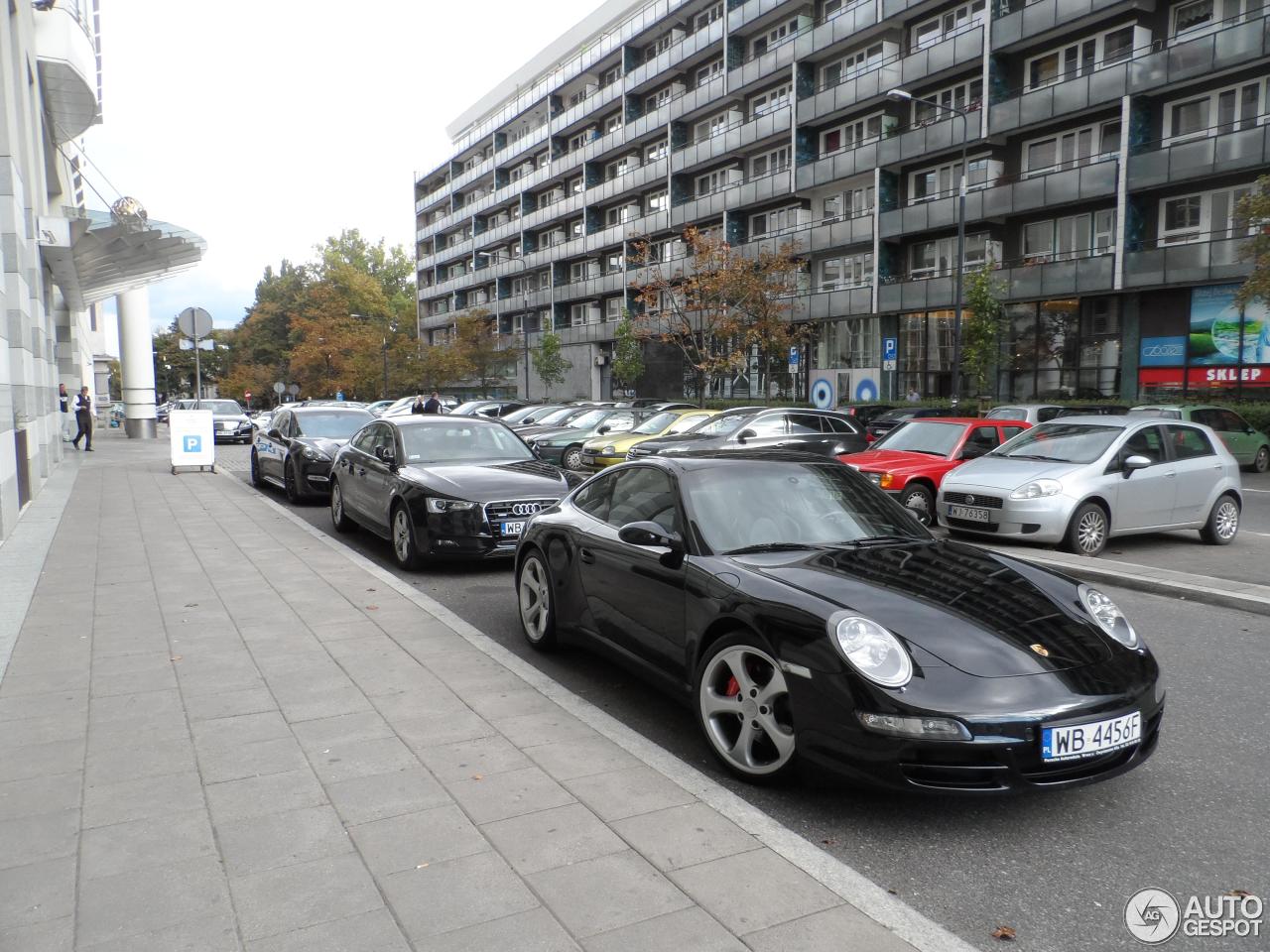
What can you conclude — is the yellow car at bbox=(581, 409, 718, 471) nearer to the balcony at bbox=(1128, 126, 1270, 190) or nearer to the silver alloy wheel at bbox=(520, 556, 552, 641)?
the silver alloy wheel at bbox=(520, 556, 552, 641)

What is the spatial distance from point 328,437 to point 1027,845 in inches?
488

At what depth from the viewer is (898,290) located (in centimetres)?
3338

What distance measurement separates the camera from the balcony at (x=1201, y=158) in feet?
77.0

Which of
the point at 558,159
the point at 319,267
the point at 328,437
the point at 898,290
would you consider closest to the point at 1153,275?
the point at 898,290

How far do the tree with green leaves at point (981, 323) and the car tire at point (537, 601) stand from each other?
24.6m

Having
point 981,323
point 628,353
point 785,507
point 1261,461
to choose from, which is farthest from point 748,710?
point 628,353

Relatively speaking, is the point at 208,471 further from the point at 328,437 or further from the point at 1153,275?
the point at 1153,275

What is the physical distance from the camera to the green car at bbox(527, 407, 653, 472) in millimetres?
19484

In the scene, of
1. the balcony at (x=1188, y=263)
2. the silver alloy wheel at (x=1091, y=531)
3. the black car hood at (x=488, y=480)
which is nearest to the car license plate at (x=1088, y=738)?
the black car hood at (x=488, y=480)

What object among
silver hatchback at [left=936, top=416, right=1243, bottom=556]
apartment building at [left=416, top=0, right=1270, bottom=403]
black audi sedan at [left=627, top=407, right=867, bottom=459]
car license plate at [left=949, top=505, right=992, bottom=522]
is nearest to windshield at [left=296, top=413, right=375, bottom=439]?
black audi sedan at [left=627, top=407, right=867, bottom=459]

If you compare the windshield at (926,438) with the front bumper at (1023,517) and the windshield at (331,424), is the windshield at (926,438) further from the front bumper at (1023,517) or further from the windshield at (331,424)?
the windshield at (331,424)

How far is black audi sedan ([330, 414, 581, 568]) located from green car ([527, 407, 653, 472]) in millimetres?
7760

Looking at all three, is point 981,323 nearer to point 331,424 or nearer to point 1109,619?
point 331,424

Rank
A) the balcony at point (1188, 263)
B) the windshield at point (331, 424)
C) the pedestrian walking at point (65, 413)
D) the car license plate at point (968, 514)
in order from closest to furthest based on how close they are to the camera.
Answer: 1. the car license plate at point (968, 514)
2. the windshield at point (331, 424)
3. the balcony at point (1188, 263)
4. the pedestrian walking at point (65, 413)
